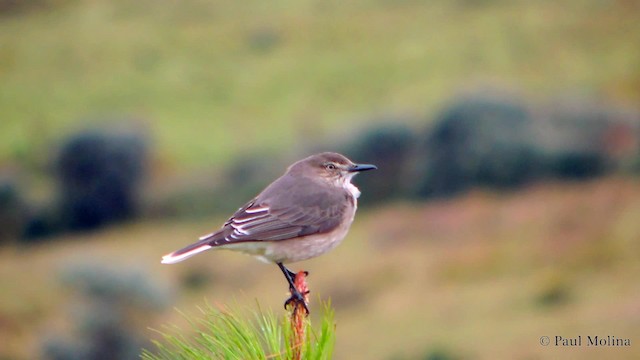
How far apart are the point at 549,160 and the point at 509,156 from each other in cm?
164

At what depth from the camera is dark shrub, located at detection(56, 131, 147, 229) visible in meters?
45.3

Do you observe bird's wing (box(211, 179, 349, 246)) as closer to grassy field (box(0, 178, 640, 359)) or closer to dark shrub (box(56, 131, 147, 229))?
grassy field (box(0, 178, 640, 359))

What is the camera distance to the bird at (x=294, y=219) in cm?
791

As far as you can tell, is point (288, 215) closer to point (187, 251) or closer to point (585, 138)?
point (187, 251)

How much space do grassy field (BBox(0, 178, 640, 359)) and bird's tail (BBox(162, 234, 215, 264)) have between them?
20219 mm

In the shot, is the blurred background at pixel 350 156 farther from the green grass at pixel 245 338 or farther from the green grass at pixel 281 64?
the green grass at pixel 245 338

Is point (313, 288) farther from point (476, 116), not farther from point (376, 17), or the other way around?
point (376, 17)

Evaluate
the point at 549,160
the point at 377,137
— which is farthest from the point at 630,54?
the point at 377,137

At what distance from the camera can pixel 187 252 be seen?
7.46 meters

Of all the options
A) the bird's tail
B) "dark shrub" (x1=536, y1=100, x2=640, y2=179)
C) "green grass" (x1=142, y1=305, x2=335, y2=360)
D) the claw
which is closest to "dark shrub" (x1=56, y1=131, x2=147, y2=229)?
"dark shrub" (x1=536, y1=100, x2=640, y2=179)

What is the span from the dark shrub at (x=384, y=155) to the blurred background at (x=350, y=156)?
3.6 inches

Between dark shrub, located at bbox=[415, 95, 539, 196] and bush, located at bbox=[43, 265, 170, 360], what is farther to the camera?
dark shrub, located at bbox=[415, 95, 539, 196]

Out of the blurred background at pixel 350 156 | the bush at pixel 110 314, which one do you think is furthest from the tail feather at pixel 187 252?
the bush at pixel 110 314

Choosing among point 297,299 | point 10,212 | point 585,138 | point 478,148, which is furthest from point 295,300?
point 10,212
